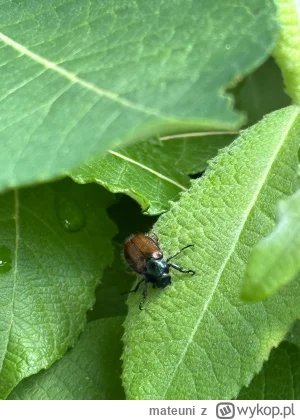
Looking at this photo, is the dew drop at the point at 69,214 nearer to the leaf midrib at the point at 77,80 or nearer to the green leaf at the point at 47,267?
the green leaf at the point at 47,267

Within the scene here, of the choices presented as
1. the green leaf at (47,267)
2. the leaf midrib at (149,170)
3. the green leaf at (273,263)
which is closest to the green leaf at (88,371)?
the green leaf at (47,267)

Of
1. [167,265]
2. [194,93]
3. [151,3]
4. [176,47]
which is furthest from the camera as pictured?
[167,265]

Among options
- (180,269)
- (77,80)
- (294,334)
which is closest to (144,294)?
(180,269)

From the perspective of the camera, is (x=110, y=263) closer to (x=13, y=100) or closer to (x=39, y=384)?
(x=39, y=384)

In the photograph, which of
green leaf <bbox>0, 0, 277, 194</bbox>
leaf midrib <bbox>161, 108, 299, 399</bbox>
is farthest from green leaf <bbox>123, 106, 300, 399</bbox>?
green leaf <bbox>0, 0, 277, 194</bbox>

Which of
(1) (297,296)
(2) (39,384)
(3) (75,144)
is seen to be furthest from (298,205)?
(2) (39,384)

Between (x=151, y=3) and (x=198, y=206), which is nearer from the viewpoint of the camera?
(x=151, y=3)
